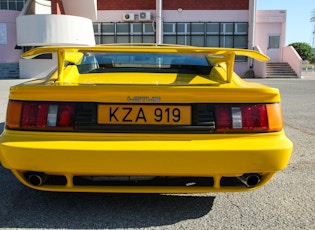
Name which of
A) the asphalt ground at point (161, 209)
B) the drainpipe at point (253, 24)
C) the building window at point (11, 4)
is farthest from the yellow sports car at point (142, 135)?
the building window at point (11, 4)

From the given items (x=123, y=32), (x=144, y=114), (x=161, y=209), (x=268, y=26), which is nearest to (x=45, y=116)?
(x=144, y=114)

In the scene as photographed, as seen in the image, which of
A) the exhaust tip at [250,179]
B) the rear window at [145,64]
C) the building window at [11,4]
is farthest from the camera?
the building window at [11,4]

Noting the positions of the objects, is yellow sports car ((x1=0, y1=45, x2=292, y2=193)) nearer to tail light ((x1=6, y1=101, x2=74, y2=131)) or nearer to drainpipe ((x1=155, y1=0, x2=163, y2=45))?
tail light ((x1=6, y1=101, x2=74, y2=131))

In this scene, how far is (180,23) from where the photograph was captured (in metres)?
28.2

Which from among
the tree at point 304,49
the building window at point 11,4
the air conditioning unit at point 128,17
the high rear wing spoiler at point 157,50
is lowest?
the tree at point 304,49

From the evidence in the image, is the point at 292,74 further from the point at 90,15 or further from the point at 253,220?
the point at 253,220

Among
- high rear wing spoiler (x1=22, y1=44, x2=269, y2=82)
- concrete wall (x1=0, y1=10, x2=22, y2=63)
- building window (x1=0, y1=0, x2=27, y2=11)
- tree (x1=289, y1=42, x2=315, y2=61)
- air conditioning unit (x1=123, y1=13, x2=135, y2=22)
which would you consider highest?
building window (x1=0, y1=0, x2=27, y2=11)

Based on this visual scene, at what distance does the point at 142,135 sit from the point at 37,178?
2.70ft

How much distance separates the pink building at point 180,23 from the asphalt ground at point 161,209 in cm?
2402

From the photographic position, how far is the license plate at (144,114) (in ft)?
9.12

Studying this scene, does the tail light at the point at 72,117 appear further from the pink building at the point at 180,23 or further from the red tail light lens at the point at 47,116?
the pink building at the point at 180,23

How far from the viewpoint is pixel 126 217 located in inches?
116

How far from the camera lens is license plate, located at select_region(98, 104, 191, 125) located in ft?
9.12

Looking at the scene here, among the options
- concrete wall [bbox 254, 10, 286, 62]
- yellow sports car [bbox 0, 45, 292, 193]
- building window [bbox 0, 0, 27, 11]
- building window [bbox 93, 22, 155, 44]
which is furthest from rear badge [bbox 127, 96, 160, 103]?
building window [bbox 0, 0, 27, 11]
